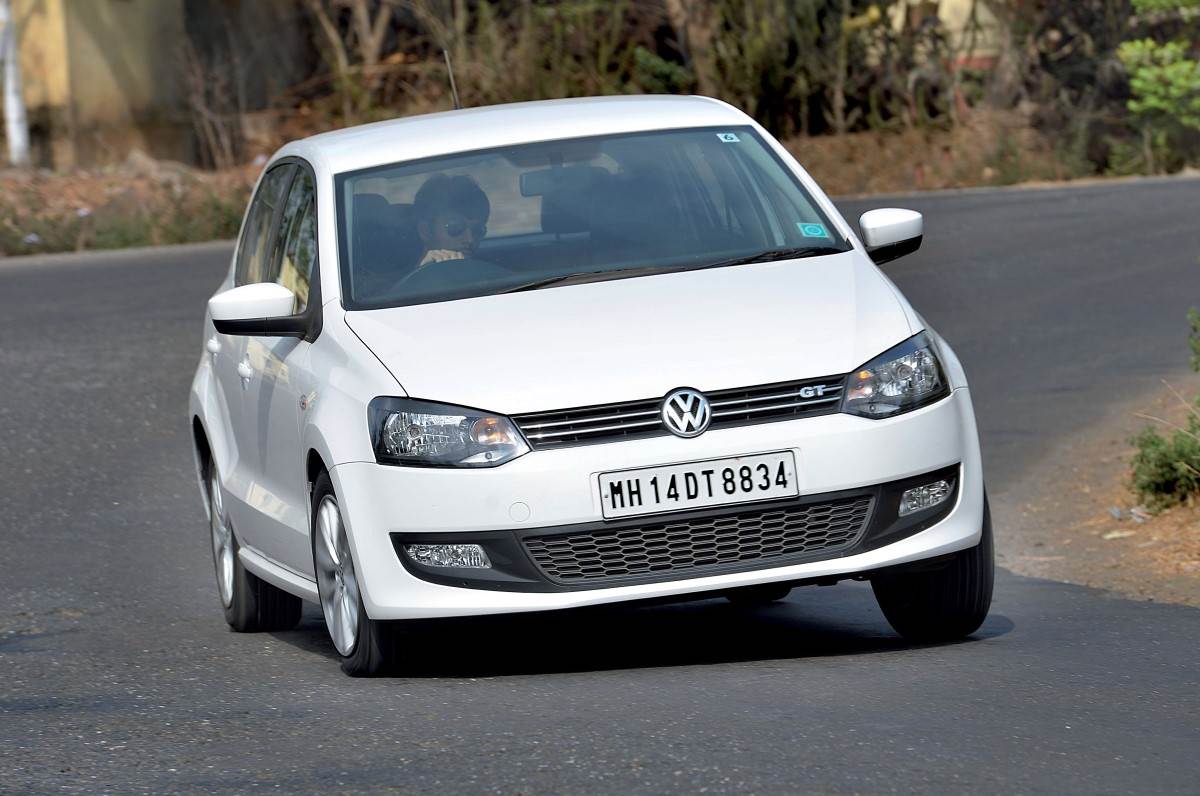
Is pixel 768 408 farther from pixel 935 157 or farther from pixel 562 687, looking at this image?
pixel 935 157

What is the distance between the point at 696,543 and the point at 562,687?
54 cm

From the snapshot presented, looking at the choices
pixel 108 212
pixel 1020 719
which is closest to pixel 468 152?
pixel 1020 719

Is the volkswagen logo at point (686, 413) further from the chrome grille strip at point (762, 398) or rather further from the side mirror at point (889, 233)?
the side mirror at point (889, 233)

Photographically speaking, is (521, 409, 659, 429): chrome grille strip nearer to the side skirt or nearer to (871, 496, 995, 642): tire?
(871, 496, 995, 642): tire

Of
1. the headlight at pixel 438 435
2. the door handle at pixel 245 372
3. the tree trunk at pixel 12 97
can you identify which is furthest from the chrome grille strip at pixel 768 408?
the tree trunk at pixel 12 97

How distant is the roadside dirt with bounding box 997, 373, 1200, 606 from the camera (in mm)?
9469

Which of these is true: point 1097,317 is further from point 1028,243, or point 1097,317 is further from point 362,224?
point 362,224

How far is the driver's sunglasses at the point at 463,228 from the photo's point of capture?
7488 mm

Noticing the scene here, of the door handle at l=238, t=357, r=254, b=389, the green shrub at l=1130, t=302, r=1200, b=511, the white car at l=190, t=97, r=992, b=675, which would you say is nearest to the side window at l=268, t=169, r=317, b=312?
the white car at l=190, t=97, r=992, b=675

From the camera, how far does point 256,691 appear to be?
6.79m

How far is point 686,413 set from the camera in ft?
20.8

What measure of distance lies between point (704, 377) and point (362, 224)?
167 centimetres

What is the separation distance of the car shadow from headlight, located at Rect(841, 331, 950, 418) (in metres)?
0.83

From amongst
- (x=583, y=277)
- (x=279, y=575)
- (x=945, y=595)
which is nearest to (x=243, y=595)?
(x=279, y=575)
